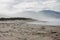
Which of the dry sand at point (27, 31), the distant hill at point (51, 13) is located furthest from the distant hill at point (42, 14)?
the dry sand at point (27, 31)

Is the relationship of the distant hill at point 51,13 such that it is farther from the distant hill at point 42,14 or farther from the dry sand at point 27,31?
the dry sand at point 27,31

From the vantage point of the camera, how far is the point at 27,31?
4141 millimetres

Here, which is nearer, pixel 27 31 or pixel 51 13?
pixel 27 31

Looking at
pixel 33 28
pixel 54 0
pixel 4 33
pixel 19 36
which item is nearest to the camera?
pixel 19 36

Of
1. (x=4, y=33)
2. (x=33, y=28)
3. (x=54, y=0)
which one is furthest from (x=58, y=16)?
(x=4, y=33)

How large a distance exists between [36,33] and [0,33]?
847 mm

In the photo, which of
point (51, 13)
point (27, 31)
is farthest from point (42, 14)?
point (27, 31)

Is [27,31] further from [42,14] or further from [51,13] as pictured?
[51,13]

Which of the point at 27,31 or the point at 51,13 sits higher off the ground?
the point at 51,13

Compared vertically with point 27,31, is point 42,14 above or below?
above

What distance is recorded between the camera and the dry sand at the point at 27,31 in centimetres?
376

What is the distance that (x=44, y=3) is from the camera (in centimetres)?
484

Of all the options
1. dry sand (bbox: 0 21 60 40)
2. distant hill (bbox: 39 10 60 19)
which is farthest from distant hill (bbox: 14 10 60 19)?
dry sand (bbox: 0 21 60 40)

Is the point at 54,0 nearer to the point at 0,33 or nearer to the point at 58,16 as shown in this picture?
the point at 58,16
